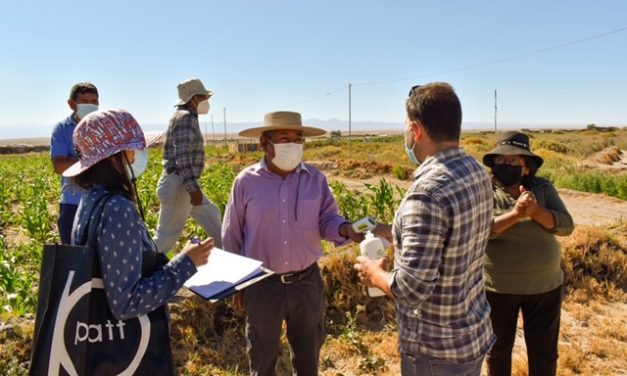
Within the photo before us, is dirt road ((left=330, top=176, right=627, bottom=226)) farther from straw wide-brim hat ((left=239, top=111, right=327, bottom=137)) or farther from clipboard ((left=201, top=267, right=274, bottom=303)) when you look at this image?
clipboard ((left=201, top=267, right=274, bottom=303))

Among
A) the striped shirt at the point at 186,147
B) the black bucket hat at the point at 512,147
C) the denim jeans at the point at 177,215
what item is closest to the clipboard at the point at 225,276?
the black bucket hat at the point at 512,147

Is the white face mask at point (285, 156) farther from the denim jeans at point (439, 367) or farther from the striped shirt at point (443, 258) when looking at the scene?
the denim jeans at point (439, 367)

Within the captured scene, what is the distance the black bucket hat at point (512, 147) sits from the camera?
281 cm

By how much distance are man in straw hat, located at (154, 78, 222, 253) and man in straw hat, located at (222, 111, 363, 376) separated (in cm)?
168

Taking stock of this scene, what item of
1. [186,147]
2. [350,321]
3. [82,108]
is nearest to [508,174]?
[350,321]

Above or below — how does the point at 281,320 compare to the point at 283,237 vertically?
below

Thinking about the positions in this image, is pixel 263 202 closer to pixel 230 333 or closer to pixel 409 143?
pixel 409 143

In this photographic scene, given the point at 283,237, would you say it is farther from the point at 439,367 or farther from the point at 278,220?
the point at 439,367

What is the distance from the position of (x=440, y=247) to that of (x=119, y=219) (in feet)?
3.78

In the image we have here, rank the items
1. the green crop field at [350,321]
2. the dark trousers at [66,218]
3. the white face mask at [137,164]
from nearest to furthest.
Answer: the white face mask at [137,164]
the green crop field at [350,321]
the dark trousers at [66,218]

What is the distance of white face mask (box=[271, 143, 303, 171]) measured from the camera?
2.77 meters

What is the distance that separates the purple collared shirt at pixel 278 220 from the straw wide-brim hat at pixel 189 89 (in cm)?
195

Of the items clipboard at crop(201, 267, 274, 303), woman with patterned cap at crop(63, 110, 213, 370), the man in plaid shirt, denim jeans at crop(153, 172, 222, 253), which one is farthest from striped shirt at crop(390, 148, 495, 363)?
denim jeans at crop(153, 172, 222, 253)

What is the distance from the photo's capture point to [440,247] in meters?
1.68
